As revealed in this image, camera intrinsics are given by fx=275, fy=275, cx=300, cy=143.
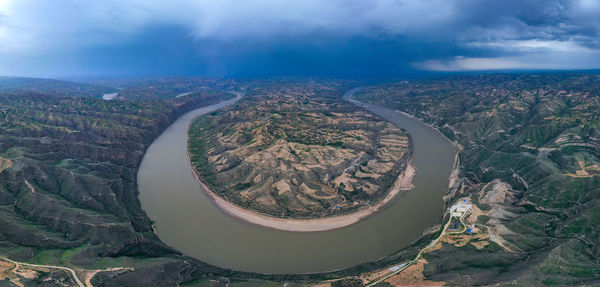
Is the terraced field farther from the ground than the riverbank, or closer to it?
farther from the ground

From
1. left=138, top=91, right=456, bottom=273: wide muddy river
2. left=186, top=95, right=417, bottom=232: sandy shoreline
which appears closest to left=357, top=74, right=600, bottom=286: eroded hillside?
left=138, top=91, right=456, bottom=273: wide muddy river

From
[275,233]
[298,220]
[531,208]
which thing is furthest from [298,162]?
[531,208]

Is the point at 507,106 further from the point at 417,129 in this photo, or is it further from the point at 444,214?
the point at 444,214

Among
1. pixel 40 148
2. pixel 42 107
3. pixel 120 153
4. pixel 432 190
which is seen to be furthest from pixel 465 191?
pixel 42 107

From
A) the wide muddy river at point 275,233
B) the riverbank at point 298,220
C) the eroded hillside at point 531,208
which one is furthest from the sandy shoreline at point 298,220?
the eroded hillside at point 531,208

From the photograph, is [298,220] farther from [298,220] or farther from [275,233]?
[275,233]

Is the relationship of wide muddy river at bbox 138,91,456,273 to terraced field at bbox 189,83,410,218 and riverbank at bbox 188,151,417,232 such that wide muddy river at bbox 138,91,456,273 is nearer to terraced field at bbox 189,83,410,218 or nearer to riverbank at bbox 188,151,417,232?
riverbank at bbox 188,151,417,232

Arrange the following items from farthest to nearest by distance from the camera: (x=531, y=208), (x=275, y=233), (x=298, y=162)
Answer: (x=298, y=162), (x=531, y=208), (x=275, y=233)
